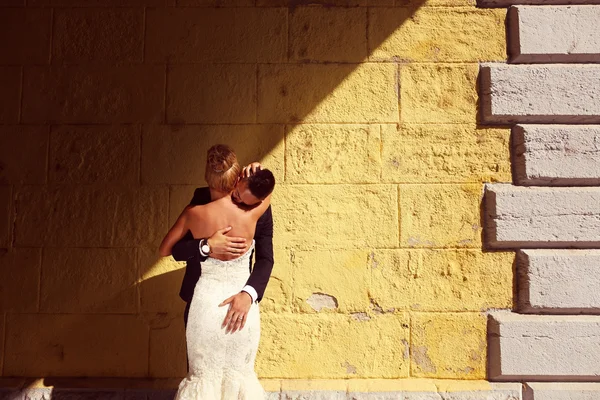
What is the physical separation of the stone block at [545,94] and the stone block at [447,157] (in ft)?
0.63

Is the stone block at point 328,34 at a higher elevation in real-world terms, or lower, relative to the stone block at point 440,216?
higher

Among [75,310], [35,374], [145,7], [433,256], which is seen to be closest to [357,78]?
[433,256]

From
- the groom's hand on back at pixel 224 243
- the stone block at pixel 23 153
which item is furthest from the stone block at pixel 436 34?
the stone block at pixel 23 153

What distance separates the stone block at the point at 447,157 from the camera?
141 inches

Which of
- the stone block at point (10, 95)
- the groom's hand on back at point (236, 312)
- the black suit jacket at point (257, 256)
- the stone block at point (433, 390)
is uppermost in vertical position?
the stone block at point (10, 95)

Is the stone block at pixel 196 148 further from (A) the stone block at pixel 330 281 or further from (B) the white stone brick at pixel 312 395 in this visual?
(B) the white stone brick at pixel 312 395

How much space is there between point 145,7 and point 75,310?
7.92ft

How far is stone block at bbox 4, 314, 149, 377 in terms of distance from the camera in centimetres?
349

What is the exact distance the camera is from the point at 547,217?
3.42 m

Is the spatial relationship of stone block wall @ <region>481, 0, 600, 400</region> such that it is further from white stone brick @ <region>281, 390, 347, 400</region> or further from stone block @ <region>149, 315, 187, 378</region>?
stone block @ <region>149, 315, 187, 378</region>

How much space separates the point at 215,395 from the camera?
8.13ft

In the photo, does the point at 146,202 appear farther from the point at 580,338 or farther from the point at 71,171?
the point at 580,338

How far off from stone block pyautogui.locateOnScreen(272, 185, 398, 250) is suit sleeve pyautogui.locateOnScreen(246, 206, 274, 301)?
2.37 feet

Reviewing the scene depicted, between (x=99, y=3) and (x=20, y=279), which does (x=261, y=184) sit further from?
(x=99, y=3)
